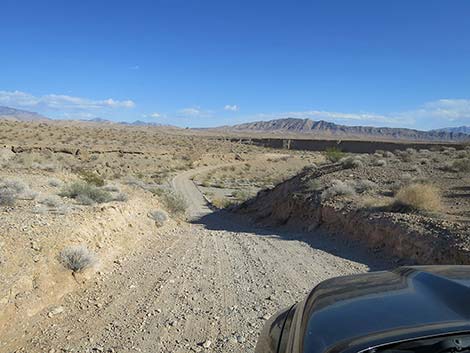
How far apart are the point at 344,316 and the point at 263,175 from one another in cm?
5204

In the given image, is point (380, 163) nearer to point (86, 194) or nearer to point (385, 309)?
point (86, 194)

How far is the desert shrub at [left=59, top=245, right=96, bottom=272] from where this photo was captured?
315 inches

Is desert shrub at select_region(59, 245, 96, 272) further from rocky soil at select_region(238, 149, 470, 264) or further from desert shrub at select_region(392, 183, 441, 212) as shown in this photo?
desert shrub at select_region(392, 183, 441, 212)

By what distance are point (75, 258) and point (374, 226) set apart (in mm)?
8458

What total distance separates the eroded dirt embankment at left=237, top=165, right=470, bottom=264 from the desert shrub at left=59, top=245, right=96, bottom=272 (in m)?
7.40

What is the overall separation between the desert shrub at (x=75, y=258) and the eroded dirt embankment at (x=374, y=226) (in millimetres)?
7395

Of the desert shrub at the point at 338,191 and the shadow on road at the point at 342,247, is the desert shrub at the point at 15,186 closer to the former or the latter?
the shadow on road at the point at 342,247

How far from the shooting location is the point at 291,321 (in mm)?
2975

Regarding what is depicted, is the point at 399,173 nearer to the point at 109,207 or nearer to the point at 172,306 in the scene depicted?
the point at 109,207

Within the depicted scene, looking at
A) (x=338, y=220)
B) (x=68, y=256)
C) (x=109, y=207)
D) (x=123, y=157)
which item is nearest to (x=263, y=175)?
(x=123, y=157)

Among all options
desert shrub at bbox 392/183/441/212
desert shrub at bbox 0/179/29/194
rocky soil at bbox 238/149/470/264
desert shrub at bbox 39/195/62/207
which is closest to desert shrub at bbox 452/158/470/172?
rocky soil at bbox 238/149/470/264


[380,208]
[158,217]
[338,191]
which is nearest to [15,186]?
[158,217]

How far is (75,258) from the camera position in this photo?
8070 millimetres

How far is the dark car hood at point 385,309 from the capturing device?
218 cm
